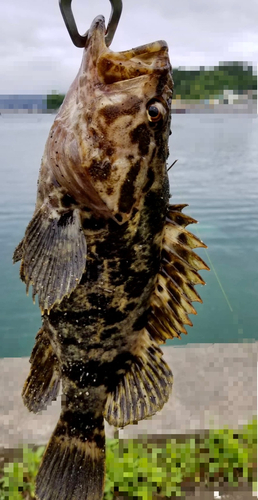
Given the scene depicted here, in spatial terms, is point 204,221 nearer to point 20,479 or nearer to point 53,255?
point 20,479

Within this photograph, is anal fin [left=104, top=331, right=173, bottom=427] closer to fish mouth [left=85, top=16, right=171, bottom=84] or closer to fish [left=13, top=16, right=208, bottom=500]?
fish [left=13, top=16, right=208, bottom=500]

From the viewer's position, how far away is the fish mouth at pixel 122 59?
1.12 meters

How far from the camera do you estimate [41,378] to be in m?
1.63

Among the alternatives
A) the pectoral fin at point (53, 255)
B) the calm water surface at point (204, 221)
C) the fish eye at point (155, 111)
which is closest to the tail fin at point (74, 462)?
the pectoral fin at point (53, 255)

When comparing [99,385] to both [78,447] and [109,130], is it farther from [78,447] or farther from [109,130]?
[109,130]

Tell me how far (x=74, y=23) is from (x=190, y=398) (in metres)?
2.87

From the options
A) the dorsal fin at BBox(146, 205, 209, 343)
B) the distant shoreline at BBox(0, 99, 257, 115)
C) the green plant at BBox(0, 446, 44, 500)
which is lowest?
the green plant at BBox(0, 446, 44, 500)

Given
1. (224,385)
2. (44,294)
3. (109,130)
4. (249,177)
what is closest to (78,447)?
(44,294)

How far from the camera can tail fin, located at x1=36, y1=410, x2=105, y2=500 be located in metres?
1.56

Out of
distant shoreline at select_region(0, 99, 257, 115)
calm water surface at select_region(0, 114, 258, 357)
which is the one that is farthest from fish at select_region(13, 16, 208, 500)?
calm water surface at select_region(0, 114, 258, 357)

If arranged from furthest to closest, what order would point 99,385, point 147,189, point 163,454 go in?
point 163,454 → point 99,385 → point 147,189

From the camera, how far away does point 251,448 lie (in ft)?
8.95

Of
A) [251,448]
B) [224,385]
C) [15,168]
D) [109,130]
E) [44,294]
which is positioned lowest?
[251,448]

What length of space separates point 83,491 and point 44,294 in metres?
0.88
